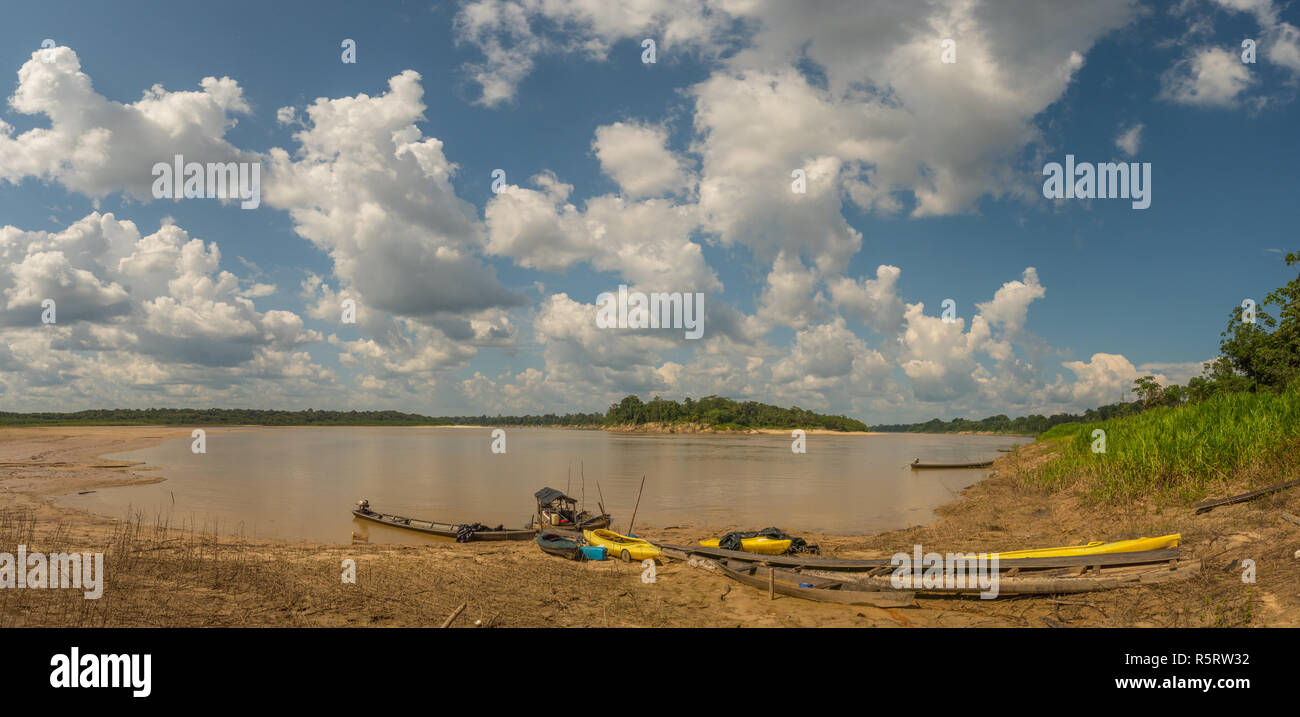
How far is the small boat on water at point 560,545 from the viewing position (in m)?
18.7

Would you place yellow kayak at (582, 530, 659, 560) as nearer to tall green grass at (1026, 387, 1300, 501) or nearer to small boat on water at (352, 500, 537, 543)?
small boat on water at (352, 500, 537, 543)

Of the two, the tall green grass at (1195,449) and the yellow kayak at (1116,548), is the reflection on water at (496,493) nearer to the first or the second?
the tall green grass at (1195,449)

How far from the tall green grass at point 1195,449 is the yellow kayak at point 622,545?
1540 cm

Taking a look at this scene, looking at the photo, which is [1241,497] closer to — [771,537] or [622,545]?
[771,537]

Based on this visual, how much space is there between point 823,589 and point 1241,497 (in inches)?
441

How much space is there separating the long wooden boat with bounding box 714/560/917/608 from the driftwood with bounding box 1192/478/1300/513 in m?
9.51

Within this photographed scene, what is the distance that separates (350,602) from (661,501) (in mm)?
23957

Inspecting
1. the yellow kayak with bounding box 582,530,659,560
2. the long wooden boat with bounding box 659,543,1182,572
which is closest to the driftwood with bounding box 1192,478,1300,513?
the long wooden boat with bounding box 659,543,1182,572

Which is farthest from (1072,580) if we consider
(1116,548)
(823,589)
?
(823,589)

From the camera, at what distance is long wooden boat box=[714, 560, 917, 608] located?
38.2 feet

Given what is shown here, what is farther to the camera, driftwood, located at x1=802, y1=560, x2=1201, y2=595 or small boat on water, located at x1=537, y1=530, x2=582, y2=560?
small boat on water, located at x1=537, y1=530, x2=582, y2=560

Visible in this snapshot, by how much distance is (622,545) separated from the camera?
18.4m
